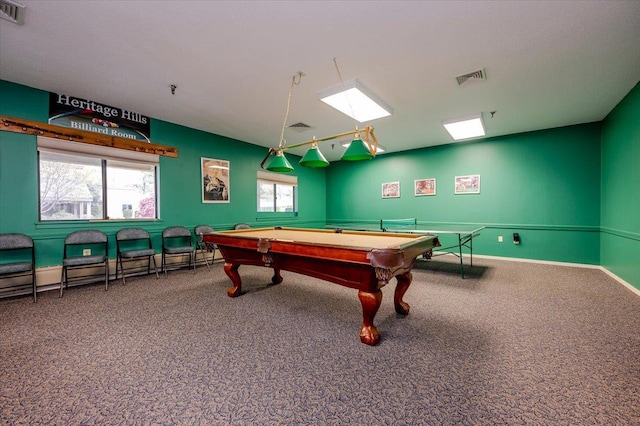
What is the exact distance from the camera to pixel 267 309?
9.91 ft

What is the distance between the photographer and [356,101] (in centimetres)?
380

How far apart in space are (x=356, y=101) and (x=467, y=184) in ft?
12.9

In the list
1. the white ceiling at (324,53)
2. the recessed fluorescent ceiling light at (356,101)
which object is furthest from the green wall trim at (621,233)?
the recessed fluorescent ceiling light at (356,101)

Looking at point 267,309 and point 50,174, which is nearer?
point 267,309

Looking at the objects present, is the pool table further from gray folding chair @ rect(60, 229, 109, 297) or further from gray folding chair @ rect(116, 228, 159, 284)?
gray folding chair @ rect(60, 229, 109, 297)

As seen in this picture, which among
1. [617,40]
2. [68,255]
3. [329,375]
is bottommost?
[329,375]

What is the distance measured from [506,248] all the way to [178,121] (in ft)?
24.1

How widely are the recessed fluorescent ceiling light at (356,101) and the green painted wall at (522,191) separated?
3.04 m

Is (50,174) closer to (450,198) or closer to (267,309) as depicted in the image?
(267,309)

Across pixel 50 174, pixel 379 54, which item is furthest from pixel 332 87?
pixel 50 174

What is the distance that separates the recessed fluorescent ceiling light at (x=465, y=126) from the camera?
4.54 meters

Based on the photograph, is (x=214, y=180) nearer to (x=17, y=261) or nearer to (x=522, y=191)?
(x=17, y=261)

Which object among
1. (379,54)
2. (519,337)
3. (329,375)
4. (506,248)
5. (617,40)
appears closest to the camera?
(329,375)

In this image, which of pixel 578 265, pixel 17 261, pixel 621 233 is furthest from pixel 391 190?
pixel 17 261
